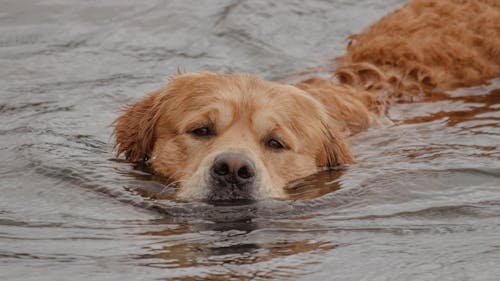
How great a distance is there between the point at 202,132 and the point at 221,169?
0.83 metres

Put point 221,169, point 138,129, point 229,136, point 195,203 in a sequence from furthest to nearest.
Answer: point 138,129 → point 229,136 → point 195,203 → point 221,169

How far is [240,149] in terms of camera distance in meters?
6.16

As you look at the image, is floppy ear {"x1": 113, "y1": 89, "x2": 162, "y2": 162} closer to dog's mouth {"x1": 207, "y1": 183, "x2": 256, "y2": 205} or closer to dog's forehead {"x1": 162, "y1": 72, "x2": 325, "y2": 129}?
dog's forehead {"x1": 162, "y1": 72, "x2": 325, "y2": 129}

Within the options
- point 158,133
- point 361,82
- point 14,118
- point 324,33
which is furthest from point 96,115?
point 324,33

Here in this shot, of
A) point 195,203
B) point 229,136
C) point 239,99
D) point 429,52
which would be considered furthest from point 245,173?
point 429,52

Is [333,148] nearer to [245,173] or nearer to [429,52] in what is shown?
[245,173]

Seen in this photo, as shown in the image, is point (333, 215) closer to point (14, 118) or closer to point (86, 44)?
point (14, 118)

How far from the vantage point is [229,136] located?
6.38 metres

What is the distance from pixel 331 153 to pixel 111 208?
1941 mm

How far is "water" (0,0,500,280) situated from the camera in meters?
4.85

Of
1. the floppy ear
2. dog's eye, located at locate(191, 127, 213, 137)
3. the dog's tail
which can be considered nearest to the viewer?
dog's eye, located at locate(191, 127, 213, 137)

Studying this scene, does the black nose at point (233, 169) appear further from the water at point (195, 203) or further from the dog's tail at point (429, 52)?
the dog's tail at point (429, 52)

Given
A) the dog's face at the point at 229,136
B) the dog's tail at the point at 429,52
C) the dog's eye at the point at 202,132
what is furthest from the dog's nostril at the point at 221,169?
the dog's tail at the point at 429,52

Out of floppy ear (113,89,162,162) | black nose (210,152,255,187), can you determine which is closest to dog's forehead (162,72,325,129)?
floppy ear (113,89,162,162)
